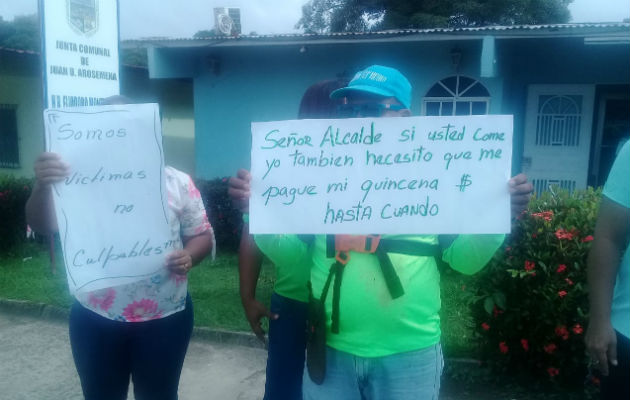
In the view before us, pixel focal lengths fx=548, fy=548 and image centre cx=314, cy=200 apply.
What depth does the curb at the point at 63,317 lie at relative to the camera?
15.3 ft

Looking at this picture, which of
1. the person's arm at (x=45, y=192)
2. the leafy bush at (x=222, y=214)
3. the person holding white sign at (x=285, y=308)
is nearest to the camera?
the person's arm at (x=45, y=192)

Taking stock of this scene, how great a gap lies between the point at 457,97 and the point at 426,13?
18629 millimetres

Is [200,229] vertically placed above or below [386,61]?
below

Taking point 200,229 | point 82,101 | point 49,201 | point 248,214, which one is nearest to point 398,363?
point 248,214

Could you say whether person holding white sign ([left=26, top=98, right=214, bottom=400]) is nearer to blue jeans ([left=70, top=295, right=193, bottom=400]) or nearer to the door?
blue jeans ([left=70, top=295, right=193, bottom=400])

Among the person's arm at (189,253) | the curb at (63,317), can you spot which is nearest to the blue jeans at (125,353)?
the person's arm at (189,253)

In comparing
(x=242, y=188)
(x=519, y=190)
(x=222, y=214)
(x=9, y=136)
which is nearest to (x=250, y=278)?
(x=242, y=188)

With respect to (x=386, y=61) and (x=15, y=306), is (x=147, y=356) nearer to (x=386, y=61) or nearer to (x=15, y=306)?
(x=15, y=306)

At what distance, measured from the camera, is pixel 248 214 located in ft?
6.22

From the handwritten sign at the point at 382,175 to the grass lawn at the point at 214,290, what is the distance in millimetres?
2213

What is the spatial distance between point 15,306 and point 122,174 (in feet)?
14.6

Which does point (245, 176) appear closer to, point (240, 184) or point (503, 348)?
point (240, 184)

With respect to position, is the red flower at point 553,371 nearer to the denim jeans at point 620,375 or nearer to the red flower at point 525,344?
the red flower at point 525,344

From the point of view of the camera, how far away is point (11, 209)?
7.70 m
